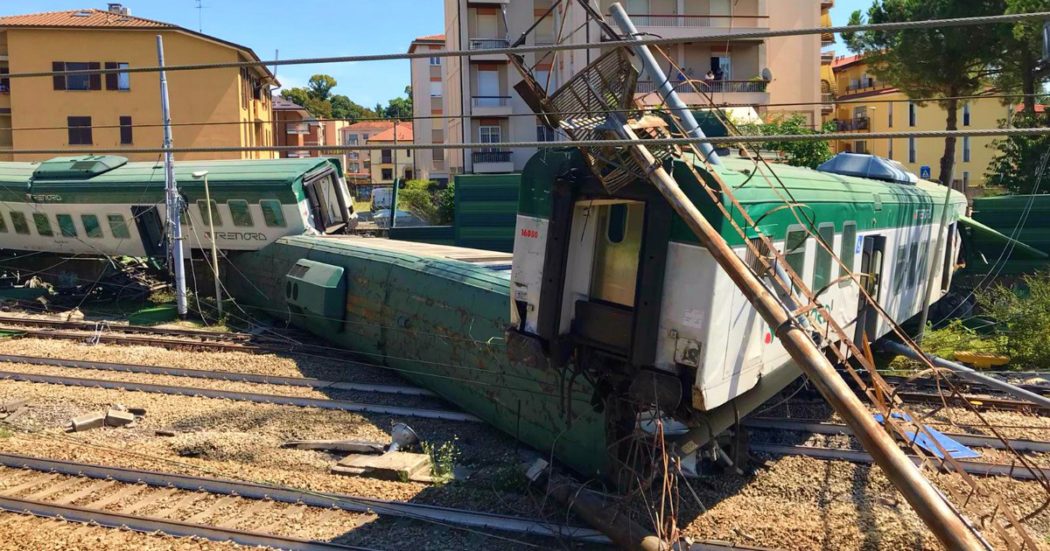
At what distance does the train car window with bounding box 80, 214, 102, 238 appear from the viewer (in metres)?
21.7

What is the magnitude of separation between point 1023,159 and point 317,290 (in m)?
24.5

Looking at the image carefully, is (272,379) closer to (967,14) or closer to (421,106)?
(967,14)

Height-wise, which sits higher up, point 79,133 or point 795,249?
point 79,133

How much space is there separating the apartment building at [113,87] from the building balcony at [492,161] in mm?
11392

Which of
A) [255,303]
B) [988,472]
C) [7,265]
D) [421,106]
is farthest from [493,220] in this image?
[421,106]

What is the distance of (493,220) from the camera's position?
24.0 metres

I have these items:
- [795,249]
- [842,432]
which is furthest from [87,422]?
[842,432]

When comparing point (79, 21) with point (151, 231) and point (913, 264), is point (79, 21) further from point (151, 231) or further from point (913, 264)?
point (913, 264)

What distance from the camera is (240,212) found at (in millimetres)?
20062

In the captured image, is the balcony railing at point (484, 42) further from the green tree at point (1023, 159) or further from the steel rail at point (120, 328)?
the steel rail at point (120, 328)

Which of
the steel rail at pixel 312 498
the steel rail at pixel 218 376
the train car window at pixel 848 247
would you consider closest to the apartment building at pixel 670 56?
the steel rail at pixel 218 376

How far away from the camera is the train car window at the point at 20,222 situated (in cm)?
2286

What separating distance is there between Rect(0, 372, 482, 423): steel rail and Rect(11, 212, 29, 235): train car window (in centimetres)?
1008

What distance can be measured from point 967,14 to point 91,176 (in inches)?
1069
